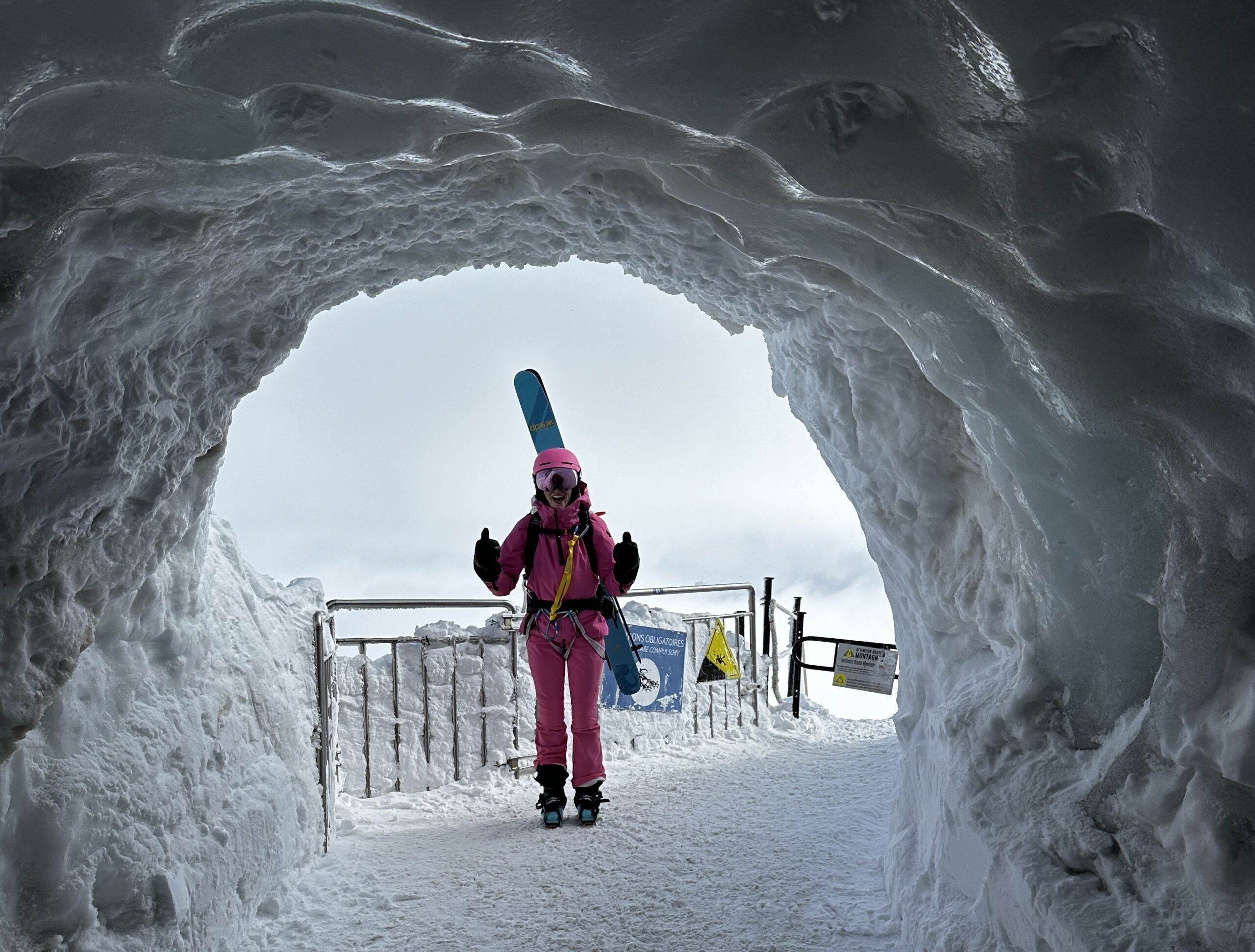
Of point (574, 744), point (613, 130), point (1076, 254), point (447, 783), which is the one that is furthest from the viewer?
point (447, 783)

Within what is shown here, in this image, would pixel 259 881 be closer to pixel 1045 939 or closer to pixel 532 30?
pixel 1045 939

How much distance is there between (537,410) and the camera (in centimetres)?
536

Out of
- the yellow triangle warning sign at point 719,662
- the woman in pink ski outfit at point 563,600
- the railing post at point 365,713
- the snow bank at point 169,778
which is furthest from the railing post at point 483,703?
the yellow triangle warning sign at point 719,662

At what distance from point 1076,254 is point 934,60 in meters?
0.52

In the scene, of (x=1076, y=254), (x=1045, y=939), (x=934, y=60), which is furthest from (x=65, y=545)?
(x=1045, y=939)

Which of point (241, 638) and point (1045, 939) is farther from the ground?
point (241, 638)

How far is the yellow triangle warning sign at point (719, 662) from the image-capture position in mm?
6875

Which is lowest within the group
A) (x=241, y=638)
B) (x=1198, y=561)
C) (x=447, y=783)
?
(x=447, y=783)

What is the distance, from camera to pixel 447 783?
5613 mm

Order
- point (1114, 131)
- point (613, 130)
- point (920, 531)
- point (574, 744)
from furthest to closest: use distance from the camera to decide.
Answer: point (574, 744), point (920, 531), point (613, 130), point (1114, 131)

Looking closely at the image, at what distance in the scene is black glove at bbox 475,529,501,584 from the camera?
479 centimetres

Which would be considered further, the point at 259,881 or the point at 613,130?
the point at 259,881

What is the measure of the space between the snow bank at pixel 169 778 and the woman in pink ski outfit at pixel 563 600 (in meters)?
1.19

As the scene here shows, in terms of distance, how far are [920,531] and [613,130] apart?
2.00 m
